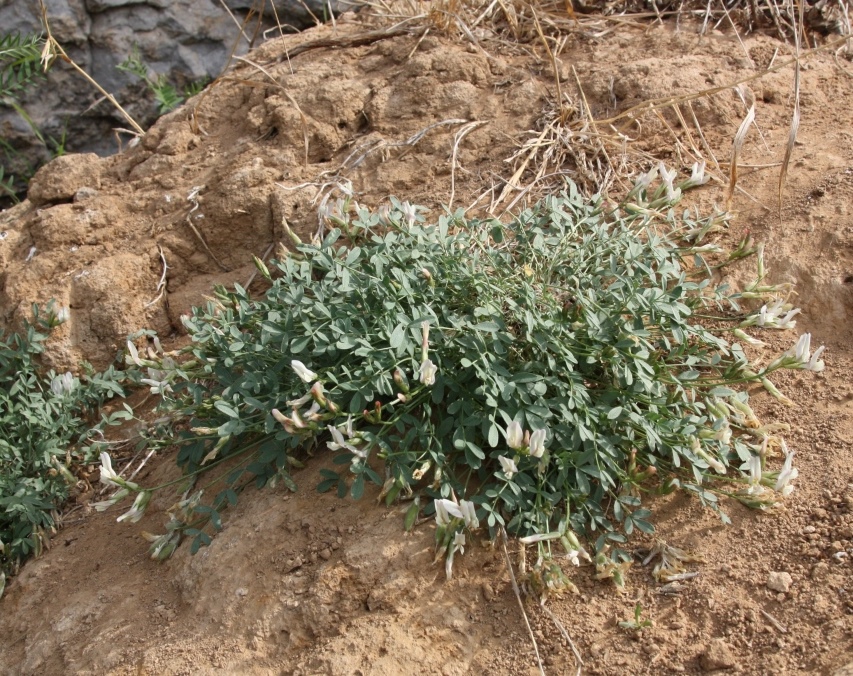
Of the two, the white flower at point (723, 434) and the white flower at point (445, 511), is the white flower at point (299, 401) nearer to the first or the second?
the white flower at point (445, 511)

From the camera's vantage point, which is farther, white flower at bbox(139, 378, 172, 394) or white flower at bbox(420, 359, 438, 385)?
white flower at bbox(139, 378, 172, 394)

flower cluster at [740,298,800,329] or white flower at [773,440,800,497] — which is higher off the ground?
flower cluster at [740,298,800,329]

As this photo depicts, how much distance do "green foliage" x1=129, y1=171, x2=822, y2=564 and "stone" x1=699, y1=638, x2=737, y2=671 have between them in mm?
323

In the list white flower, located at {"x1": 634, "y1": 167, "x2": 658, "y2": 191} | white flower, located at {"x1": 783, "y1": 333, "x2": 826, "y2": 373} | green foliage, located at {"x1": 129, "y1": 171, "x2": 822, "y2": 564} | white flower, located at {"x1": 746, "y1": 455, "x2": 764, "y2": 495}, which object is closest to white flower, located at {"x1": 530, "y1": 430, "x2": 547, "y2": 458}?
green foliage, located at {"x1": 129, "y1": 171, "x2": 822, "y2": 564}

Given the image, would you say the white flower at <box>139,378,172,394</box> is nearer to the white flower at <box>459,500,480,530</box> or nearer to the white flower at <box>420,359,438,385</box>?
the white flower at <box>420,359,438,385</box>

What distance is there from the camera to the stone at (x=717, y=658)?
230 cm

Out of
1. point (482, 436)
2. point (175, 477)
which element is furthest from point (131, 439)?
point (482, 436)

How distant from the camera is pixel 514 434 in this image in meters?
2.41

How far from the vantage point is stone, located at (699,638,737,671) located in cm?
230

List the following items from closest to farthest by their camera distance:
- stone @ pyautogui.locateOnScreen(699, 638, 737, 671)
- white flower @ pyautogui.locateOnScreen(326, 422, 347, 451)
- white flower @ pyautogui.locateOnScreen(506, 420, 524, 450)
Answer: stone @ pyautogui.locateOnScreen(699, 638, 737, 671) < white flower @ pyautogui.locateOnScreen(506, 420, 524, 450) < white flower @ pyautogui.locateOnScreen(326, 422, 347, 451)

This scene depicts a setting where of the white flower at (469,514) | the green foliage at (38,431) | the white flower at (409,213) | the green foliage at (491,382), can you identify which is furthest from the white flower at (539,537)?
the green foliage at (38,431)

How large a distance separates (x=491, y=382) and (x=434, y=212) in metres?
1.27

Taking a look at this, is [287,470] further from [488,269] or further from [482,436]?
[488,269]

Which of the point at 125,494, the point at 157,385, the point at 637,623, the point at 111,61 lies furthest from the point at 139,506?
the point at 111,61
